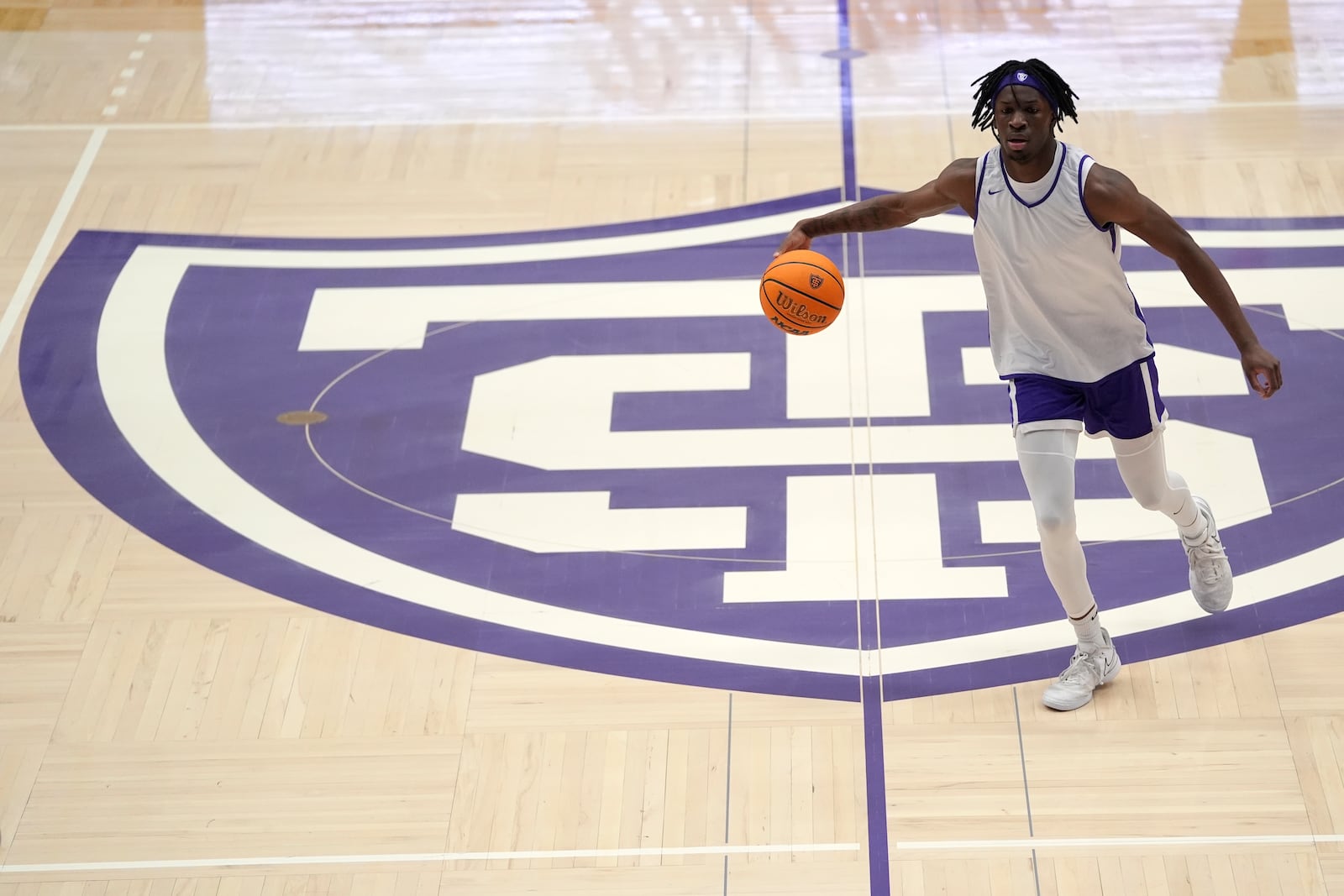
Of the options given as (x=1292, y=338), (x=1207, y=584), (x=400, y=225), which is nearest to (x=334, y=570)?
(x=400, y=225)

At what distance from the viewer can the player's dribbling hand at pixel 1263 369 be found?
3695 mm

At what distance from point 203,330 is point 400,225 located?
961 mm

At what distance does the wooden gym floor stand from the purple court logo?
4 centimetres

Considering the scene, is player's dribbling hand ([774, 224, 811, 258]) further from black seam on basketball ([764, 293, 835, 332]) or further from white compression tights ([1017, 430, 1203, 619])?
white compression tights ([1017, 430, 1203, 619])

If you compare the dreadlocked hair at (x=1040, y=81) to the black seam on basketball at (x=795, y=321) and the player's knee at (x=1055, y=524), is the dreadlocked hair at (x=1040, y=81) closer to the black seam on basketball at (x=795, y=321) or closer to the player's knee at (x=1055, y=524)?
the black seam on basketball at (x=795, y=321)

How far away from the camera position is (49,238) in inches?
263

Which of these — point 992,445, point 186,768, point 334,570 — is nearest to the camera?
A: point 186,768

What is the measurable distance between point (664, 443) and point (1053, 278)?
1.89m

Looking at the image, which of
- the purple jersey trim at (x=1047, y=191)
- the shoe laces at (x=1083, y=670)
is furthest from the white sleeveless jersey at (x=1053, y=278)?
the shoe laces at (x=1083, y=670)

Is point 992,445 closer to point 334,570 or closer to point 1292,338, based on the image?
point 1292,338

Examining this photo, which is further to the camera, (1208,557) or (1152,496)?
(1208,557)

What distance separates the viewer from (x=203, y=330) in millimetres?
6121

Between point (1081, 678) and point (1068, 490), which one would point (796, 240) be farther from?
point (1081, 678)

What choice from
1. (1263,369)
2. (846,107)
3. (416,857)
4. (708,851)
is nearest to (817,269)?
(1263,369)
